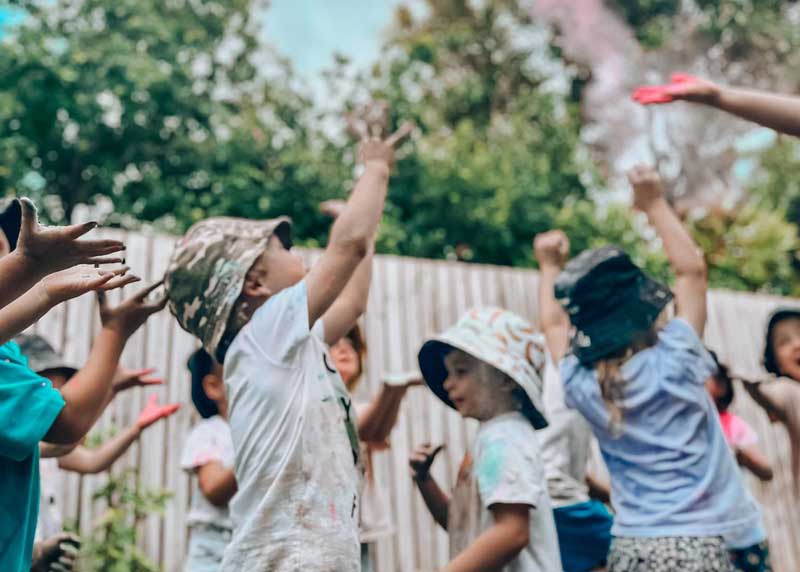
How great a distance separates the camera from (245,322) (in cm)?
210

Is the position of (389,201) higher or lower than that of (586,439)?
higher

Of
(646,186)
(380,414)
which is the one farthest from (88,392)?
(646,186)

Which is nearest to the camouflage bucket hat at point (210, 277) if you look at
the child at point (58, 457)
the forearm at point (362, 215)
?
the forearm at point (362, 215)

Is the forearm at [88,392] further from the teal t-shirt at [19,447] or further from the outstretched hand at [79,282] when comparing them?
the outstretched hand at [79,282]

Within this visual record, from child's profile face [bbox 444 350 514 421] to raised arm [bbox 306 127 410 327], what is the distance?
26.2 inches

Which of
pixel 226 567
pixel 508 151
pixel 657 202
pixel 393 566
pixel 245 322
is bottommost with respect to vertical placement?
pixel 393 566

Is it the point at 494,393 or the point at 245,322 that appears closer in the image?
the point at 245,322

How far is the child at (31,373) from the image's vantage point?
4.81 ft

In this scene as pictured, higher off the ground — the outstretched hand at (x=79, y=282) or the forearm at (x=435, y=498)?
the outstretched hand at (x=79, y=282)

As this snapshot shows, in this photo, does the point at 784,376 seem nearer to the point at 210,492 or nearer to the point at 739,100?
the point at 739,100

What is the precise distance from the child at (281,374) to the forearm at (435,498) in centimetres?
58

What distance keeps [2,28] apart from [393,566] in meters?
6.54

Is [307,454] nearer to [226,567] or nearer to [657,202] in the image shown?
[226,567]

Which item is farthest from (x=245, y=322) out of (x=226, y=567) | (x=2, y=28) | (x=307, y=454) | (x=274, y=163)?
(x=2, y=28)
